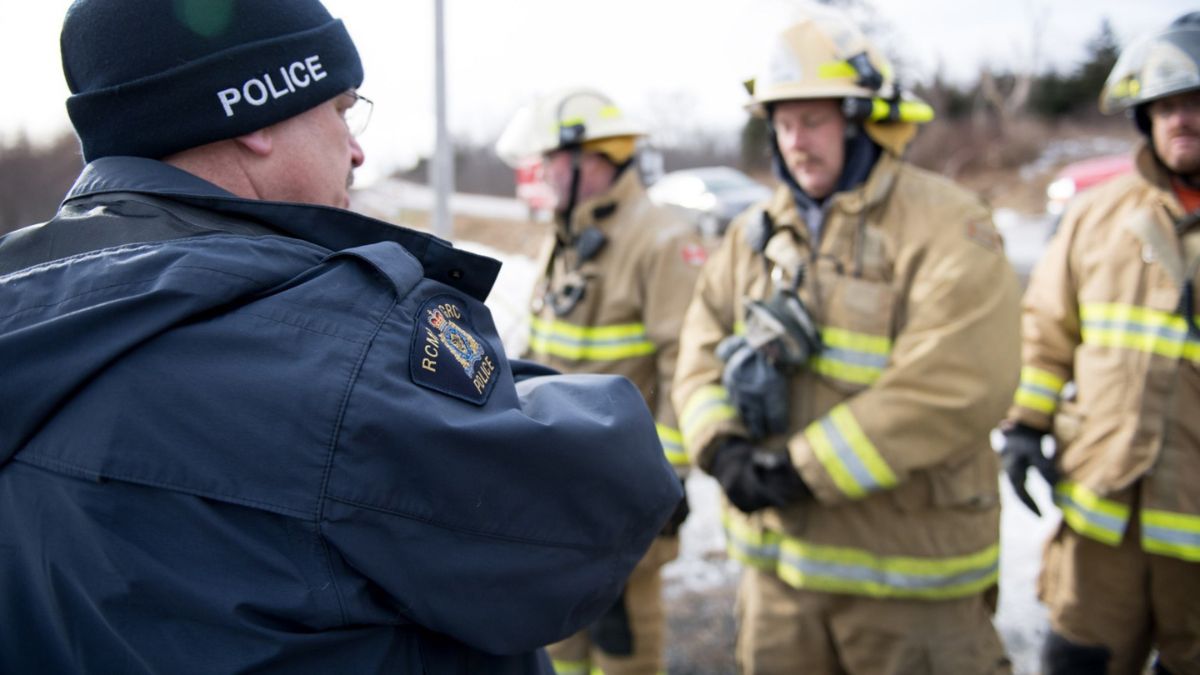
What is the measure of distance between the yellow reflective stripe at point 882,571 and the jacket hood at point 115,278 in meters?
1.90

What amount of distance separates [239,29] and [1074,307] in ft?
9.87

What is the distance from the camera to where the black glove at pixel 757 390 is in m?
2.70

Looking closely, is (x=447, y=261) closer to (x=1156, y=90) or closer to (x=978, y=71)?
(x=1156, y=90)

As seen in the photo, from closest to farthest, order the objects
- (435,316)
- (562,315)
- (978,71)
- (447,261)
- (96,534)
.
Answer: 1. (96,534)
2. (435,316)
3. (447,261)
4. (562,315)
5. (978,71)

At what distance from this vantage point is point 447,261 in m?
1.32

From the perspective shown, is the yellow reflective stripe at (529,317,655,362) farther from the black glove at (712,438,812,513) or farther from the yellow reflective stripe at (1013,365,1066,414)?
the yellow reflective stripe at (1013,365,1066,414)

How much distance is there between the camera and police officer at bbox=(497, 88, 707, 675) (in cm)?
338

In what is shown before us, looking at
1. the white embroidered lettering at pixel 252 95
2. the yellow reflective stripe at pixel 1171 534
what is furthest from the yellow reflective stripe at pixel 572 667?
the white embroidered lettering at pixel 252 95

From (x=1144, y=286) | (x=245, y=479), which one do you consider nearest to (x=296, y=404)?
(x=245, y=479)

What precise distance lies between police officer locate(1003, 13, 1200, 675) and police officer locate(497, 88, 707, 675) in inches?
53.7

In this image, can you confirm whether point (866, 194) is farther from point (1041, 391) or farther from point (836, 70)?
point (1041, 391)

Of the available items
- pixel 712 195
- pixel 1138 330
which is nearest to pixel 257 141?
pixel 1138 330

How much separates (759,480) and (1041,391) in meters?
1.32

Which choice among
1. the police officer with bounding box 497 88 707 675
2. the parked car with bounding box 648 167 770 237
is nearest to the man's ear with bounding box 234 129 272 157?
the police officer with bounding box 497 88 707 675
